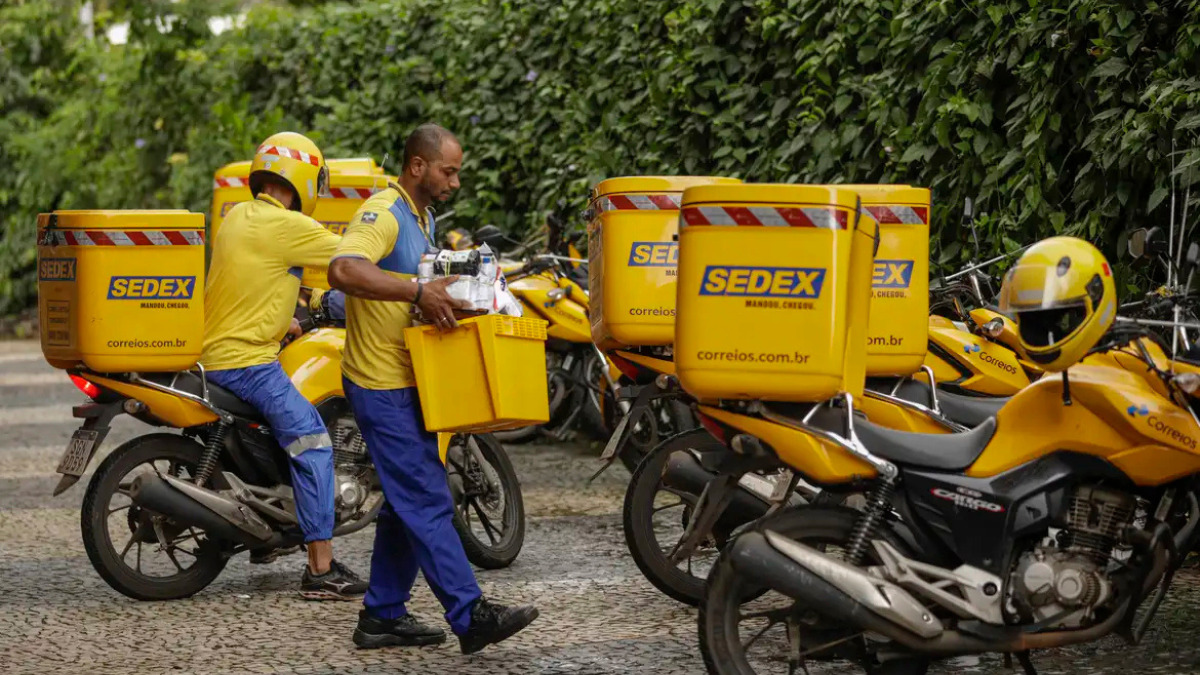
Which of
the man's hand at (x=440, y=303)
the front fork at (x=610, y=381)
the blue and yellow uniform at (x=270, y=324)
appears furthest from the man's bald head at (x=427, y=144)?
the front fork at (x=610, y=381)

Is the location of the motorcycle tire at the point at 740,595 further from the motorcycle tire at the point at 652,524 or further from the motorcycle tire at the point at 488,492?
the motorcycle tire at the point at 488,492

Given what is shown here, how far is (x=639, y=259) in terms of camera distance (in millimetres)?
6961

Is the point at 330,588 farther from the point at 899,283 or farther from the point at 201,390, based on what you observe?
the point at 899,283

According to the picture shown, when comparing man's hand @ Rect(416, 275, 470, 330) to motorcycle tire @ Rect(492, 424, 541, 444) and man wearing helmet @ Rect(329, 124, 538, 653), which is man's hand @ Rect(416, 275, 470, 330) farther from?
motorcycle tire @ Rect(492, 424, 541, 444)

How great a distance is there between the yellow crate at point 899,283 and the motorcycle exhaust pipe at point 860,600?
6.05 feet

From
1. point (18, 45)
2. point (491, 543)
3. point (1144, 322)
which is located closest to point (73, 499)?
point (491, 543)

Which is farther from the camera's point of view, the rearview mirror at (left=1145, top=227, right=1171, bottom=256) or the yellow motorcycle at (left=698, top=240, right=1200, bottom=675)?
the rearview mirror at (left=1145, top=227, right=1171, bottom=256)

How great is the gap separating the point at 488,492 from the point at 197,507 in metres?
1.26

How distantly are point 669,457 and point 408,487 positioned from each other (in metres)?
1.06

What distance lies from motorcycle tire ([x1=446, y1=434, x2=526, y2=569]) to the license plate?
4.76 ft

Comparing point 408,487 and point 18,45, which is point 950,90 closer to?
point 408,487

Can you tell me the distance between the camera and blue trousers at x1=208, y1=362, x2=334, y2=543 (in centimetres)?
682

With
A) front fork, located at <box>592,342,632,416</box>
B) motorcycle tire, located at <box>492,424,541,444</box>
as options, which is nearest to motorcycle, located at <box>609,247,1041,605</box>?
front fork, located at <box>592,342,632,416</box>

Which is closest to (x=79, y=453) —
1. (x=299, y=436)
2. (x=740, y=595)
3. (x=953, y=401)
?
(x=299, y=436)
